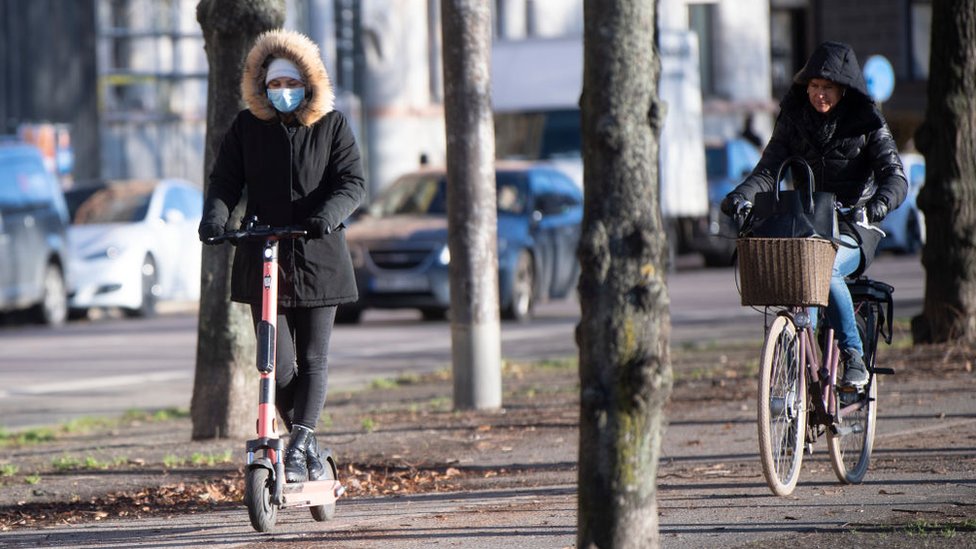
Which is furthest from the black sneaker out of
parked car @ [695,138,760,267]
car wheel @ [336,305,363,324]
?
parked car @ [695,138,760,267]

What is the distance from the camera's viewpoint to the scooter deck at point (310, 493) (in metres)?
6.89

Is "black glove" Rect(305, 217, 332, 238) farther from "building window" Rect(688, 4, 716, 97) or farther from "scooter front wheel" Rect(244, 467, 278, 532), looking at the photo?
"building window" Rect(688, 4, 716, 97)

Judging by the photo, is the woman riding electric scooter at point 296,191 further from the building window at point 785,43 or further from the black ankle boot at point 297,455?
the building window at point 785,43

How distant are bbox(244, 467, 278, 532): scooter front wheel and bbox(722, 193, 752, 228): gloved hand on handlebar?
6.80 feet

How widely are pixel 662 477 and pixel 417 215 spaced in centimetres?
1233

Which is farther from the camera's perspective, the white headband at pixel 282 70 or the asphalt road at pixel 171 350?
the asphalt road at pixel 171 350

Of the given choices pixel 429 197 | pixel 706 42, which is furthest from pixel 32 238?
pixel 706 42

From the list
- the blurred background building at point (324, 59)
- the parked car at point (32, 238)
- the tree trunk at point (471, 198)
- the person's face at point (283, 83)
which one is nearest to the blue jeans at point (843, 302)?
the person's face at point (283, 83)

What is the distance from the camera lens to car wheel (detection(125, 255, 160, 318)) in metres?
22.3

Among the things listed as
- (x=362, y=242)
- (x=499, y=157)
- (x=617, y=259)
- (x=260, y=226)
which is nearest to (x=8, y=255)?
(x=362, y=242)

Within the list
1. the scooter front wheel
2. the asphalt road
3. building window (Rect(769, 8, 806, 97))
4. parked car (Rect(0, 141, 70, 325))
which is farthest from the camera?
building window (Rect(769, 8, 806, 97))

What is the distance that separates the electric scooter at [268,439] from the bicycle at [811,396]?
176 cm

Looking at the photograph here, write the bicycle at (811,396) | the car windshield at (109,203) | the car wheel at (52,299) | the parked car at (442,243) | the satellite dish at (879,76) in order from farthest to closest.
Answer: the car windshield at (109,203) < the car wheel at (52,299) < the satellite dish at (879,76) < the parked car at (442,243) < the bicycle at (811,396)

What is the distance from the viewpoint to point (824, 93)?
25.6ft
